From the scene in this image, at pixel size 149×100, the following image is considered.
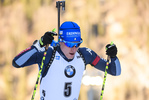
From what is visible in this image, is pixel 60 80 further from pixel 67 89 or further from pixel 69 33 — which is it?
pixel 69 33

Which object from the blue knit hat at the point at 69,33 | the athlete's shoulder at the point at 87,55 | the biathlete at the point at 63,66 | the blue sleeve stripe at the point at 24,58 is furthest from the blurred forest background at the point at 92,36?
the blue sleeve stripe at the point at 24,58

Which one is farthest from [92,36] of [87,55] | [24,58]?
[24,58]

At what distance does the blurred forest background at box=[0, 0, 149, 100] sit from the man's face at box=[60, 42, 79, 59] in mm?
3255

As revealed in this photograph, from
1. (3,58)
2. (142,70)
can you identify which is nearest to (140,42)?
(142,70)

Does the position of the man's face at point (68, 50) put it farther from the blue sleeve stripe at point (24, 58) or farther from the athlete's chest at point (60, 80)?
the blue sleeve stripe at point (24, 58)

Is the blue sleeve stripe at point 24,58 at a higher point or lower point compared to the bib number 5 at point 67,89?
higher

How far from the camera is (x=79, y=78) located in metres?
2.04

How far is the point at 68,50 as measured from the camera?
1905 mm

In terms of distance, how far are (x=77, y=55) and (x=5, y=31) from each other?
3564mm

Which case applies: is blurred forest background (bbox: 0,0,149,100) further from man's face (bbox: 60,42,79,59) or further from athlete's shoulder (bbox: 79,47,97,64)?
man's face (bbox: 60,42,79,59)

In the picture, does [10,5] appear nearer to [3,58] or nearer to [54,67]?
[3,58]

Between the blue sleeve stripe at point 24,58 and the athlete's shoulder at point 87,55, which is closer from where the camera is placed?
the blue sleeve stripe at point 24,58

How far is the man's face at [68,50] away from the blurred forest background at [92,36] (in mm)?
3255

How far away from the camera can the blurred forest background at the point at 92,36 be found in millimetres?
5207
